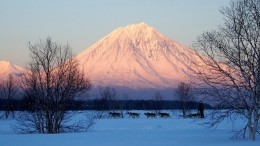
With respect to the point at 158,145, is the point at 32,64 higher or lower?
higher

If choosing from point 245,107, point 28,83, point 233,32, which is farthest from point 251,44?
point 28,83

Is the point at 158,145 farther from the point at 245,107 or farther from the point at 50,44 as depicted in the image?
the point at 50,44

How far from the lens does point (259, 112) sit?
19797 millimetres

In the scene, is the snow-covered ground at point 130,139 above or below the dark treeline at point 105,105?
below

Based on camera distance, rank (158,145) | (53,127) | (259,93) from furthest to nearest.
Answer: (53,127) < (259,93) < (158,145)

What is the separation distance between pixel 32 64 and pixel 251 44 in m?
17.7

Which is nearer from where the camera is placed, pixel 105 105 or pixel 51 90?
pixel 51 90

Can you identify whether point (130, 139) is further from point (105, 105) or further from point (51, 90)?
point (105, 105)

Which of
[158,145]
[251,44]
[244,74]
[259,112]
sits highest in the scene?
[251,44]

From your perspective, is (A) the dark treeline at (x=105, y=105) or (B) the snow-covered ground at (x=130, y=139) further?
(A) the dark treeline at (x=105, y=105)

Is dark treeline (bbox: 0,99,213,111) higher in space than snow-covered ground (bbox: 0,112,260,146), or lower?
higher

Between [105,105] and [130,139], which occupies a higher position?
[105,105]

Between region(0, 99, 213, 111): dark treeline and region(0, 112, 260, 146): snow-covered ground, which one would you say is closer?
region(0, 112, 260, 146): snow-covered ground

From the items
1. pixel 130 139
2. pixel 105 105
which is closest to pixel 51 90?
pixel 130 139
